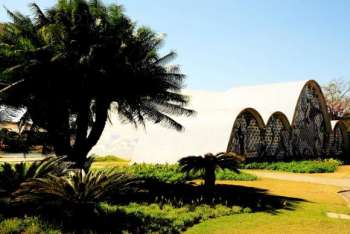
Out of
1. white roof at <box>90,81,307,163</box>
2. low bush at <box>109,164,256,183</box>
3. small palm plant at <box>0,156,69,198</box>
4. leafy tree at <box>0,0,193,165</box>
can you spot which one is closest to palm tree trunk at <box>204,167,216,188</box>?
low bush at <box>109,164,256,183</box>

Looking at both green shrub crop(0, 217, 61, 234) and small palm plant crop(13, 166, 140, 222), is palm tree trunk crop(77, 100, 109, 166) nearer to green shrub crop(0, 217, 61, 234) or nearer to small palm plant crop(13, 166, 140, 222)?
small palm plant crop(13, 166, 140, 222)

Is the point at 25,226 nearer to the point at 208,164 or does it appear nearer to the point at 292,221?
the point at 292,221

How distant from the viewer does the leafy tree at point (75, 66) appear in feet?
47.7

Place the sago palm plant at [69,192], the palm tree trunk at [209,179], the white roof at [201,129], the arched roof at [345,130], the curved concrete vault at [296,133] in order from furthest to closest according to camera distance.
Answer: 1. the arched roof at [345,130]
2. the curved concrete vault at [296,133]
3. the white roof at [201,129]
4. the palm tree trunk at [209,179]
5. the sago palm plant at [69,192]

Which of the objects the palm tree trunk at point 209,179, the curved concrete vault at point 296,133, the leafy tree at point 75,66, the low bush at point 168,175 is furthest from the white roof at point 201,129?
the palm tree trunk at point 209,179

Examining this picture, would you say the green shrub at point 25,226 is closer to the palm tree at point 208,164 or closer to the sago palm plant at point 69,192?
the sago palm plant at point 69,192

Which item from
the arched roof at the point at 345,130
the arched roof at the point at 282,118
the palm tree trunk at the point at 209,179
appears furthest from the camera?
the arched roof at the point at 345,130

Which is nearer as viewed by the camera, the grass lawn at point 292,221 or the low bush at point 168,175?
the grass lawn at point 292,221

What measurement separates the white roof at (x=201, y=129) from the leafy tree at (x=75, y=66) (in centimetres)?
813

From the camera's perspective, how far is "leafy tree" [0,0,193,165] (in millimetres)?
14539

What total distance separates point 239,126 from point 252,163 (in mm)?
2912

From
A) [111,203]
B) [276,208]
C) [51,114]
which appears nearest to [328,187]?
[276,208]

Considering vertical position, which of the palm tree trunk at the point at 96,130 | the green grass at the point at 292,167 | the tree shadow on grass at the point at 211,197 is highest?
the palm tree trunk at the point at 96,130

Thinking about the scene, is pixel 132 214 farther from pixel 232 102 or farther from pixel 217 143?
pixel 232 102
